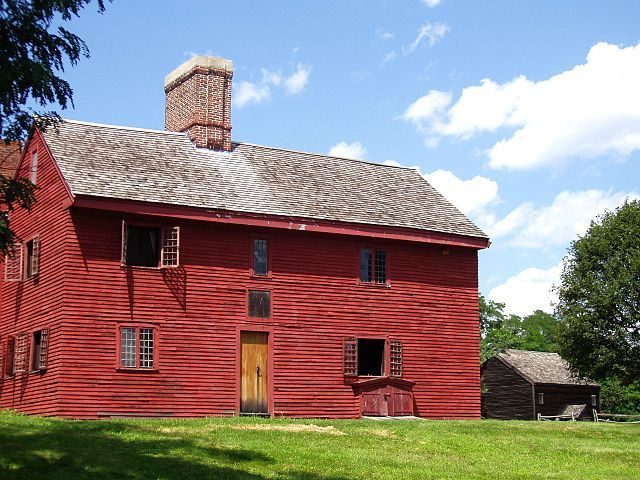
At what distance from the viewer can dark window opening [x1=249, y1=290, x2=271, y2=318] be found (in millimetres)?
32844

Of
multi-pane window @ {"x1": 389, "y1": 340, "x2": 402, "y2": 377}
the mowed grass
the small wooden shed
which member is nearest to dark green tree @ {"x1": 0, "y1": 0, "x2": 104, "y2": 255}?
the mowed grass

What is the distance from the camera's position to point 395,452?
2433 centimetres

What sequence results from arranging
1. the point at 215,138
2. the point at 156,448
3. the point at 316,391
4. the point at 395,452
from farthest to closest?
the point at 215,138
the point at 316,391
the point at 395,452
the point at 156,448

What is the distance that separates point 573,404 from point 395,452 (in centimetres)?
4275

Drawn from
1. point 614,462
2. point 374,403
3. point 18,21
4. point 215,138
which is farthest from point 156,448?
point 215,138

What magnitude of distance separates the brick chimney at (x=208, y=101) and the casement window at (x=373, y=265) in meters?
6.09

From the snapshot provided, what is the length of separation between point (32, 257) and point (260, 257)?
721 centimetres

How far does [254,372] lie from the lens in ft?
107

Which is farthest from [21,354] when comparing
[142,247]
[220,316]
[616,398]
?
[616,398]

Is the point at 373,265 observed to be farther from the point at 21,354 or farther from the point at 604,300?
Answer: the point at 604,300

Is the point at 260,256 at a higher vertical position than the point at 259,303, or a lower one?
higher

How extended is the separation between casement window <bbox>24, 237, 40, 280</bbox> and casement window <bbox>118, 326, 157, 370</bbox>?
3.93 metres

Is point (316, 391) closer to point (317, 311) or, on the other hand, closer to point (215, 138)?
point (317, 311)

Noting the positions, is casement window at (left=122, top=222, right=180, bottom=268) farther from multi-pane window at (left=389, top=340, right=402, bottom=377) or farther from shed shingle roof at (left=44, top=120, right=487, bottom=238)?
multi-pane window at (left=389, top=340, right=402, bottom=377)
